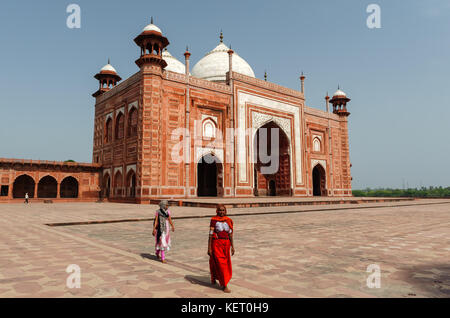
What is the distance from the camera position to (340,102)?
106ft

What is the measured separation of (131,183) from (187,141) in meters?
4.85

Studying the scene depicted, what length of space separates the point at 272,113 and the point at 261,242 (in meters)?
21.6

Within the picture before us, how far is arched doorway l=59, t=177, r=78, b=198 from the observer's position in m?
24.7

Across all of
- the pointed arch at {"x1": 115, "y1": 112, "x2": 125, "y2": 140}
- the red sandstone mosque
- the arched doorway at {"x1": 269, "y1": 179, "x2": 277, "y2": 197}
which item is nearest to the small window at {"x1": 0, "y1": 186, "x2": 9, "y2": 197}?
the red sandstone mosque

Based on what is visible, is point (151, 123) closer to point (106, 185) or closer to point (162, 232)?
point (106, 185)

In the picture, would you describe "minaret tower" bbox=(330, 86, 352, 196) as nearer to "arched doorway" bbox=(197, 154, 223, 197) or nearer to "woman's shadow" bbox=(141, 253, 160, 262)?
"arched doorway" bbox=(197, 154, 223, 197)

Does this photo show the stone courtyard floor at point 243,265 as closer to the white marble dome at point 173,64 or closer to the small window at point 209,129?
the small window at point 209,129

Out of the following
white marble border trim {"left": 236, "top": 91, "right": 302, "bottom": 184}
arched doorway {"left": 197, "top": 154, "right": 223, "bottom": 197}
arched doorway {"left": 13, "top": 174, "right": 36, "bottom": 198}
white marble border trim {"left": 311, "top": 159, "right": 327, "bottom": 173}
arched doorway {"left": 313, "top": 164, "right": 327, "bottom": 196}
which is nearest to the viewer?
arched doorway {"left": 13, "top": 174, "right": 36, "bottom": 198}

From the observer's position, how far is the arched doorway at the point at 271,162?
88.7 feet

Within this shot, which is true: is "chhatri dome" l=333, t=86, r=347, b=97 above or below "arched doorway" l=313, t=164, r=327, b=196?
above

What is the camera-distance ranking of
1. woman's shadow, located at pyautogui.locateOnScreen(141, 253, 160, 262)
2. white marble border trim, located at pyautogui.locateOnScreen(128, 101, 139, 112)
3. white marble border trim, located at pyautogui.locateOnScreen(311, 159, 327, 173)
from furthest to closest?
white marble border trim, located at pyautogui.locateOnScreen(311, 159, 327, 173) → white marble border trim, located at pyautogui.locateOnScreen(128, 101, 139, 112) → woman's shadow, located at pyautogui.locateOnScreen(141, 253, 160, 262)

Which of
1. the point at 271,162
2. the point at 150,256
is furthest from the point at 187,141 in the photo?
the point at 150,256

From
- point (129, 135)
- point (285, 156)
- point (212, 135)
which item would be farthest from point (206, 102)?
point (285, 156)
